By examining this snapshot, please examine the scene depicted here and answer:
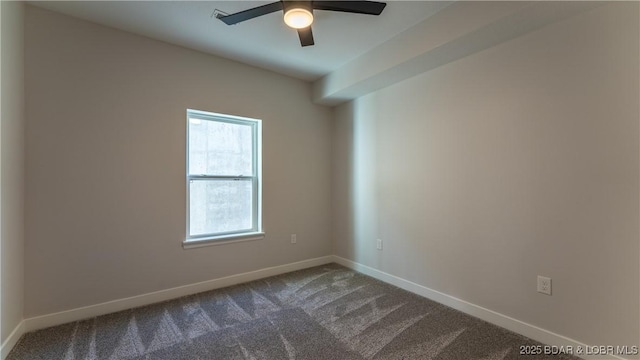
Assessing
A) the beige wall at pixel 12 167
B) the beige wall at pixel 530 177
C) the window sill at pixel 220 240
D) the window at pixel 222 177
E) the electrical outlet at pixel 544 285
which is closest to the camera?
the beige wall at pixel 530 177

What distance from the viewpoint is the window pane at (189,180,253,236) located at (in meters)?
3.09

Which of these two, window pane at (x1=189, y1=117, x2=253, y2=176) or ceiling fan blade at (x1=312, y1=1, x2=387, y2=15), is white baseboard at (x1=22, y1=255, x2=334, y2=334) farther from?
ceiling fan blade at (x1=312, y1=1, x2=387, y2=15)

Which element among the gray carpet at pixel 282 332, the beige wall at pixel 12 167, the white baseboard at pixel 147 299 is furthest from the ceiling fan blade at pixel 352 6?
the white baseboard at pixel 147 299

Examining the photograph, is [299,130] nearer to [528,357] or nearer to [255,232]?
[255,232]

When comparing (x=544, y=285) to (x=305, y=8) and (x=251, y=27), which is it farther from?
(x=251, y=27)

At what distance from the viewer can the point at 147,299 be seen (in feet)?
8.88

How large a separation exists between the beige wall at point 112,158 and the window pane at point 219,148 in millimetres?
170

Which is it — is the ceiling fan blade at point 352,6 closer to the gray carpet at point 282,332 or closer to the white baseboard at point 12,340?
the gray carpet at point 282,332

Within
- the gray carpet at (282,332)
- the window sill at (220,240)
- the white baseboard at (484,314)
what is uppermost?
the window sill at (220,240)

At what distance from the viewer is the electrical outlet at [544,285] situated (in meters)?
2.05

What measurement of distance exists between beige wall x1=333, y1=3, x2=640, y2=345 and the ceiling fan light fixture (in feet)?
4.89

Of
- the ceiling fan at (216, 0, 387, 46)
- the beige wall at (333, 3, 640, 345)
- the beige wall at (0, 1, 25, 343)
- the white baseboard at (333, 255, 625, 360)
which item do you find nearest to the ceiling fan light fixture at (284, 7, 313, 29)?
the ceiling fan at (216, 0, 387, 46)

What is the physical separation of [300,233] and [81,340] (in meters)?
2.34

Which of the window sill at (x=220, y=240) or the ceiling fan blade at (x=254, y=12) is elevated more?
the ceiling fan blade at (x=254, y=12)
